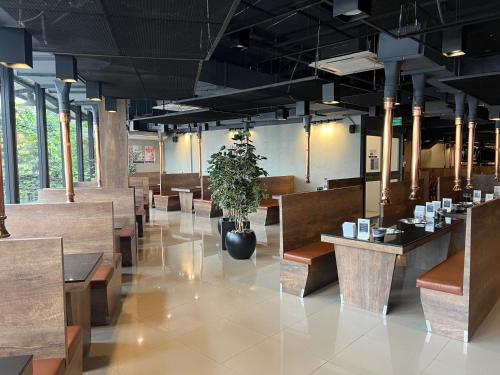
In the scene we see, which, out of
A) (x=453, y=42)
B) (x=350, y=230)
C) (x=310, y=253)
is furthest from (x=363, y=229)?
(x=453, y=42)

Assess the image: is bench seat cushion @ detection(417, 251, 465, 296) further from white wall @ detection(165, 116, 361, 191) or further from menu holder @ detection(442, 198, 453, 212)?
white wall @ detection(165, 116, 361, 191)

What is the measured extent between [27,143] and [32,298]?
459 centimetres

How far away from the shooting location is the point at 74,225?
3.36 m

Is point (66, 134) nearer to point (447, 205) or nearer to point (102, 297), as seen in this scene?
point (102, 297)

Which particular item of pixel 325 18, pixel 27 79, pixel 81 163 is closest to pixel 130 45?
pixel 325 18

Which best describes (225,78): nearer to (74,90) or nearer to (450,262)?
(74,90)

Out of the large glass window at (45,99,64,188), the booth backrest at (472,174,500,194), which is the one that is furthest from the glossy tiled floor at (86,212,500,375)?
the booth backrest at (472,174,500,194)

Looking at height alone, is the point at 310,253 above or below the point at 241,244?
above

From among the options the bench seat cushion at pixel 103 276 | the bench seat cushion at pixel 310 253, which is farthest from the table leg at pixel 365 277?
the bench seat cushion at pixel 103 276

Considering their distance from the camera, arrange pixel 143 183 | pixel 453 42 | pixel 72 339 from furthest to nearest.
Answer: pixel 143 183, pixel 453 42, pixel 72 339

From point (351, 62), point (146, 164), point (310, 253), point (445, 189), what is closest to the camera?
point (310, 253)

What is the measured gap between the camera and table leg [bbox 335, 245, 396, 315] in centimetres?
338

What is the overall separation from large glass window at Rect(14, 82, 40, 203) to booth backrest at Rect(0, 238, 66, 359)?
3.91 m

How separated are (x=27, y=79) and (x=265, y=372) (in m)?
6.08
